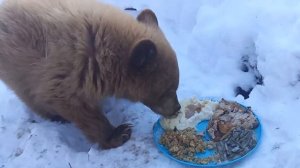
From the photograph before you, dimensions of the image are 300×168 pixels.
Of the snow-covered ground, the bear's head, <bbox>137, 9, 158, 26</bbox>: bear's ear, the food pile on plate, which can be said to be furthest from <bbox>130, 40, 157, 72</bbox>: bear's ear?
the snow-covered ground

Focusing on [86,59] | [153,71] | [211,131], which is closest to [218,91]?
[211,131]

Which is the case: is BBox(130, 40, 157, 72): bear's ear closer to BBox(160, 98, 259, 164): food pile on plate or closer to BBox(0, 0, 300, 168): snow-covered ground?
BBox(160, 98, 259, 164): food pile on plate

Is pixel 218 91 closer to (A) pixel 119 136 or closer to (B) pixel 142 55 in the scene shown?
(A) pixel 119 136

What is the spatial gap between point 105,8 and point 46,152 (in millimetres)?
1347

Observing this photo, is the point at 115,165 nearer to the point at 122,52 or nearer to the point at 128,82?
the point at 128,82

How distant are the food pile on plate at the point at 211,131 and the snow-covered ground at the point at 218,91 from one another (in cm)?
11

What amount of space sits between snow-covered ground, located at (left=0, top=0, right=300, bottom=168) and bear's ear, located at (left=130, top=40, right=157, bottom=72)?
77cm

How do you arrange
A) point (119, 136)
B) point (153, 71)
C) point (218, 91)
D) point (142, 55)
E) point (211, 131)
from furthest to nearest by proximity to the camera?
point (218, 91)
point (119, 136)
point (211, 131)
point (153, 71)
point (142, 55)

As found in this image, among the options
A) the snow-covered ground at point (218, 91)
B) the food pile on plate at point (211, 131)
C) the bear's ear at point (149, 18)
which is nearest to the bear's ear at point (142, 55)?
the bear's ear at point (149, 18)

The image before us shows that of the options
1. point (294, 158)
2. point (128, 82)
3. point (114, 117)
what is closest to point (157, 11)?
point (114, 117)

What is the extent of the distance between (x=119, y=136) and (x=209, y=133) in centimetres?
77

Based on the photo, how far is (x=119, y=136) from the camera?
413 centimetres

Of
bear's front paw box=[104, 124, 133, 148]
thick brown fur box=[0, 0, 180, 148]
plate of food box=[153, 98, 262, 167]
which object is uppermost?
thick brown fur box=[0, 0, 180, 148]

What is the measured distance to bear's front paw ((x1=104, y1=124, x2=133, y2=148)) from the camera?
412 centimetres
